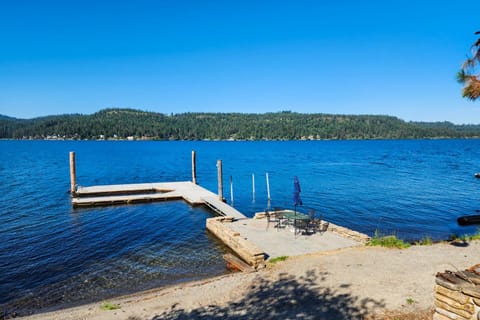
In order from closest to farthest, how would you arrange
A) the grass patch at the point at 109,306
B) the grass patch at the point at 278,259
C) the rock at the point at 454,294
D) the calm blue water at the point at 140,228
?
1. the rock at the point at 454,294
2. the grass patch at the point at 109,306
3. the grass patch at the point at 278,259
4. the calm blue water at the point at 140,228

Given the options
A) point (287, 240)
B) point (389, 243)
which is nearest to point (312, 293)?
point (287, 240)

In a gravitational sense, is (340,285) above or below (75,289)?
above

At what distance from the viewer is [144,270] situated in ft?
38.1

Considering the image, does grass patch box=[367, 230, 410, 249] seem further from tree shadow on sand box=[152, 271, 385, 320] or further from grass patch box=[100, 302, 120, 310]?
grass patch box=[100, 302, 120, 310]

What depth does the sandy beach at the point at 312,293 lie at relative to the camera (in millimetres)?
7020

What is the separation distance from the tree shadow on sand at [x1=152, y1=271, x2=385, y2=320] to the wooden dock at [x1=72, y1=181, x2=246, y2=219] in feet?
35.1

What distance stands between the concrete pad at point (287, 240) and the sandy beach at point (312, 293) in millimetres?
736

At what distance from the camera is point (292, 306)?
23.8 feet

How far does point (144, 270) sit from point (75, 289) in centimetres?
224

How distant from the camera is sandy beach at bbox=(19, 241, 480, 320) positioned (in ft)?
23.0

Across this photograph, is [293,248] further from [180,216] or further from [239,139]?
[239,139]

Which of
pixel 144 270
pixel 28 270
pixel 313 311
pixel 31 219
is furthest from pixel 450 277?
pixel 31 219

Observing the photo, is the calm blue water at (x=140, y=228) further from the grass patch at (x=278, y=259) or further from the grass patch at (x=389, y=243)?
the grass patch at (x=389, y=243)

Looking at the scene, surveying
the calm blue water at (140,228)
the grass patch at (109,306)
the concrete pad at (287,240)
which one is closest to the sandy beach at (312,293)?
the grass patch at (109,306)
